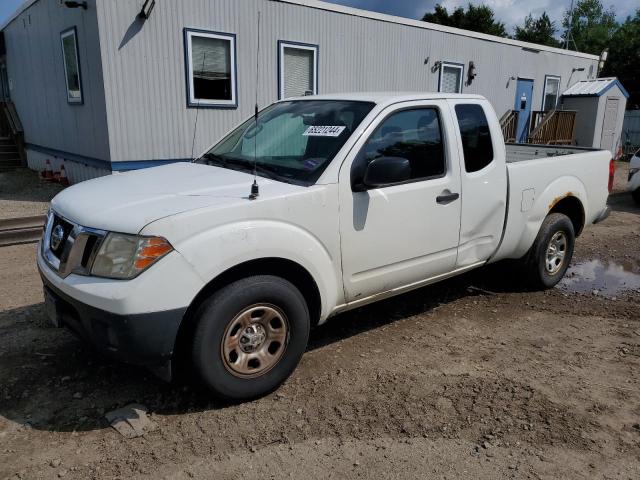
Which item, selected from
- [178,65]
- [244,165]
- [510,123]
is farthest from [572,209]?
[510,123]

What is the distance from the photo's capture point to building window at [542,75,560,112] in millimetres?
18172

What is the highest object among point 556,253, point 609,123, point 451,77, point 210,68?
point 451,77

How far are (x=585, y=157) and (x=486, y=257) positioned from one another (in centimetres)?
172

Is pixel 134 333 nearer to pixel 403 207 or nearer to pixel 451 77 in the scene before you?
pixel 403 207

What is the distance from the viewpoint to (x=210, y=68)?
1009 centimetres

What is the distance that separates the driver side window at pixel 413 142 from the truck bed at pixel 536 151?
2.02 meters

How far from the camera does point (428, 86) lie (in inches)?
550

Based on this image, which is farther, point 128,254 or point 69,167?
point 69,167

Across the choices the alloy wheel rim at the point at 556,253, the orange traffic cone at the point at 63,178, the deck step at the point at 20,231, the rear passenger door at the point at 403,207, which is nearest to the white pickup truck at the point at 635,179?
the alloy wheel rim at the point at 556,253

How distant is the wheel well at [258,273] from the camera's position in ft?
9.65

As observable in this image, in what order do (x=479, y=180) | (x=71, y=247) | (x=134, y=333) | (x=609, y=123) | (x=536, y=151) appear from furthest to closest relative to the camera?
(x=609, y=123)
(x=536, y=151)
(x=479, y=180)
(x=71, y=247)
(x=134, y=333)

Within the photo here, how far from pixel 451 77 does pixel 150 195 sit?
1311 centimetres

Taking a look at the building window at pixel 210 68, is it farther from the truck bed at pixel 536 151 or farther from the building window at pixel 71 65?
the truck bed at pixel 536 151

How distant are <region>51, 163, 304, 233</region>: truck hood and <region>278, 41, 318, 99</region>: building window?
7.79 m
